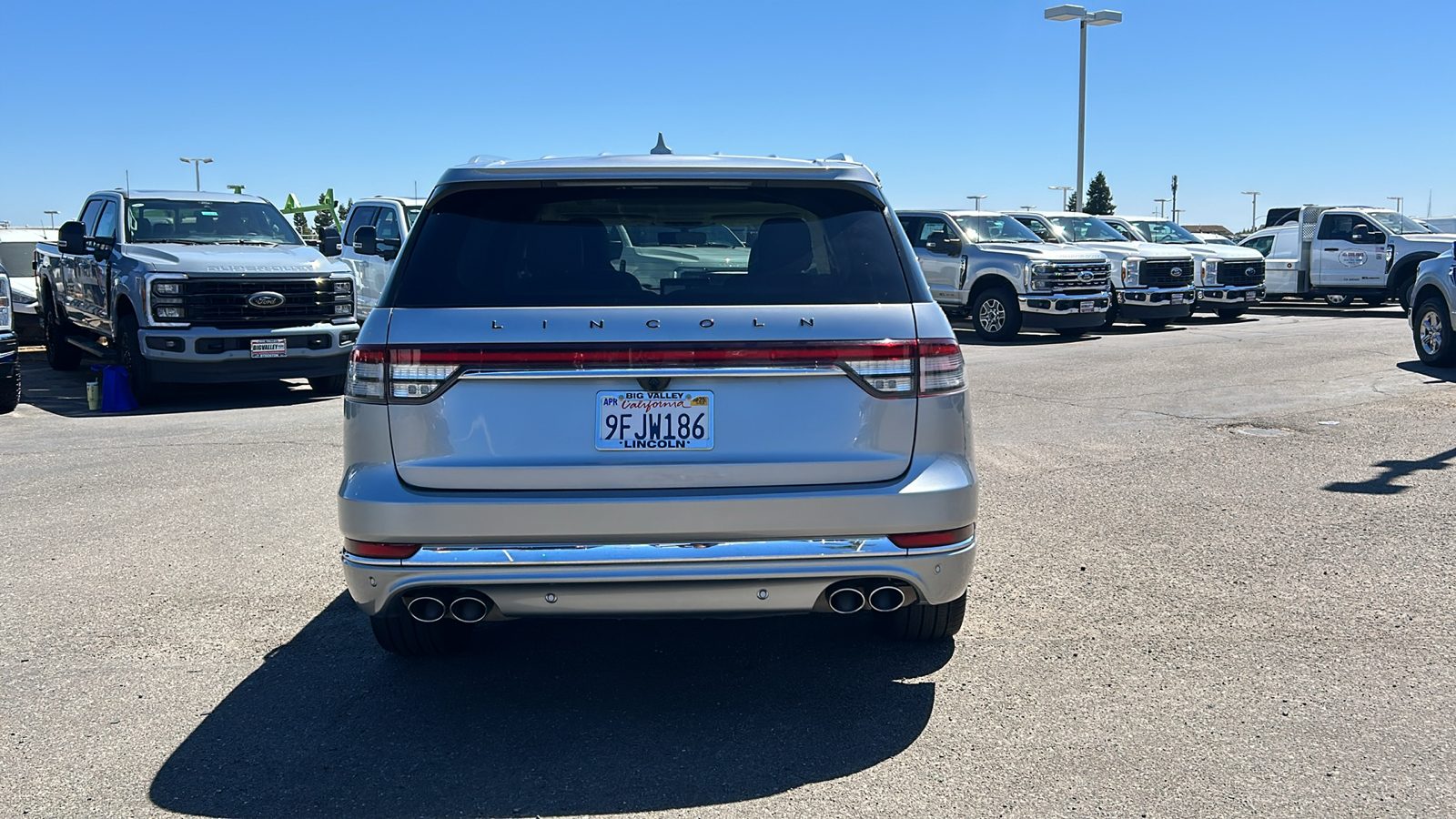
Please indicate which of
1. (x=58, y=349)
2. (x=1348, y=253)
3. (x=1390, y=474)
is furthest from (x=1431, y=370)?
(x=58, y=349)

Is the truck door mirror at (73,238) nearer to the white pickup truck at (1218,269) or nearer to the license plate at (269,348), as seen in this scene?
the license plate at (269,348)

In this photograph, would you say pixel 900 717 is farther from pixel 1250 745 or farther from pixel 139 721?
pixel 139 721

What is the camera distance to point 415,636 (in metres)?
4.57

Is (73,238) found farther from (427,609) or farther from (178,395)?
(427,609)

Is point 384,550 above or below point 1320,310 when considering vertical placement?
above

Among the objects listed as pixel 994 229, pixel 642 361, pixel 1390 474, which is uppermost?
pixel 994 229

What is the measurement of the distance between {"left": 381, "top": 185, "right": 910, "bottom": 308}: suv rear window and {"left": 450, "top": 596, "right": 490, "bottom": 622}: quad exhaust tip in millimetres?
896

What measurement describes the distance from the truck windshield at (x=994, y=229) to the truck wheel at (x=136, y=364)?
41.6ft

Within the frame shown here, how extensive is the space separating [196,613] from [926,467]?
3.29m

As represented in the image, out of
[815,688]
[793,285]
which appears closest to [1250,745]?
[815,688]

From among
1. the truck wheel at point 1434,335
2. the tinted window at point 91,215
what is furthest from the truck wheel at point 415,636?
the truck wheel at point 1434,335

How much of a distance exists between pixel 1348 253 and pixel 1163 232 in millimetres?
3787

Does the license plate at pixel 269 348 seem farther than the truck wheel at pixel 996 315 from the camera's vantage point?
No

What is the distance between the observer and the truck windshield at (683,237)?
13.5 ft
